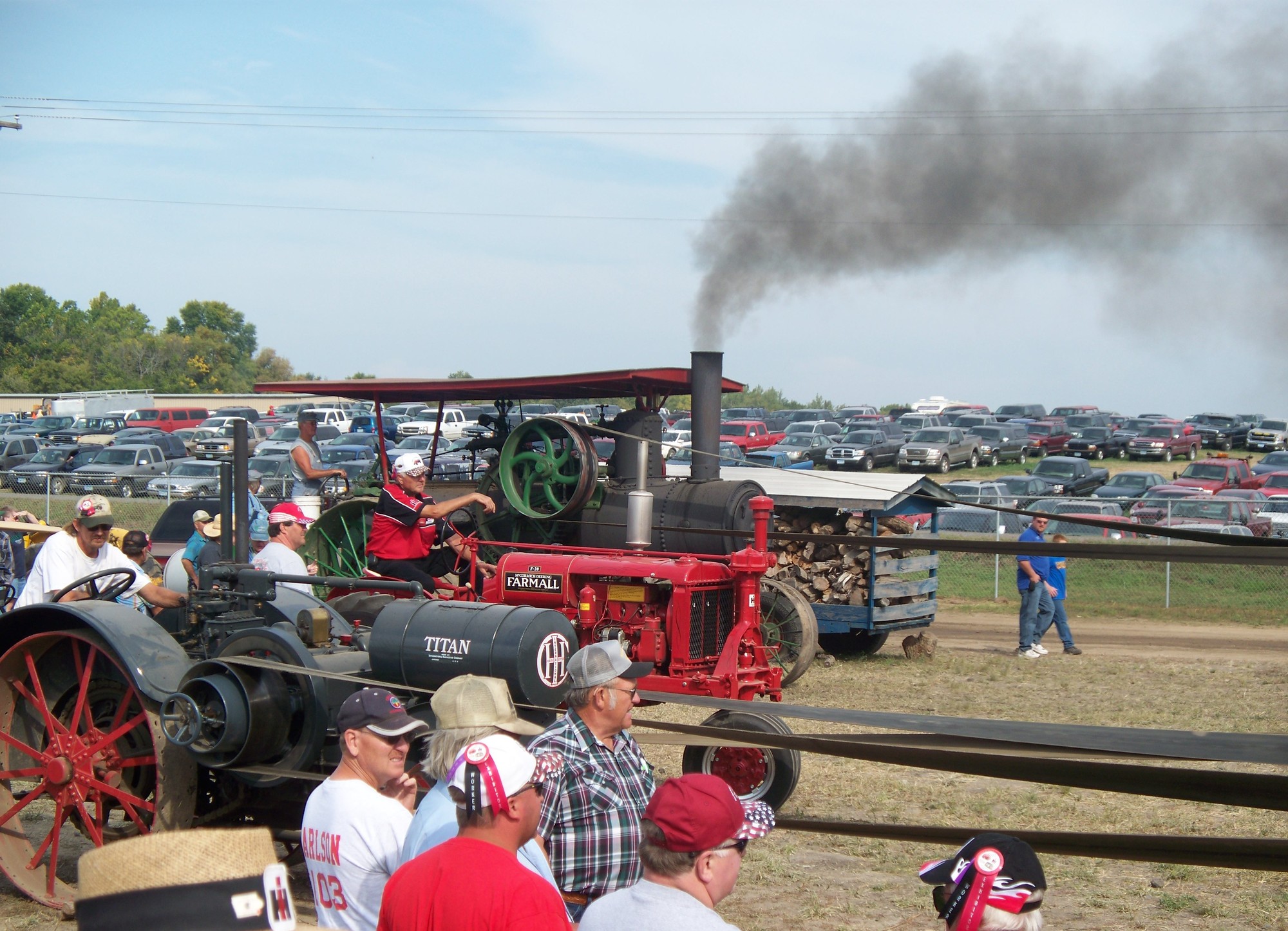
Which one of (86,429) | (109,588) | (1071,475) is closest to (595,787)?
(109,588)

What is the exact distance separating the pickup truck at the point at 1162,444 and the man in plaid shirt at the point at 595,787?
109 ft

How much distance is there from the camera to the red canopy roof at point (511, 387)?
8.17m

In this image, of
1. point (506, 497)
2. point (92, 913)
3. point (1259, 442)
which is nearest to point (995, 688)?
point (506, 497)

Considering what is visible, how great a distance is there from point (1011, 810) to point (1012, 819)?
18 cm

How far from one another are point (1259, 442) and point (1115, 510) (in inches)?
817

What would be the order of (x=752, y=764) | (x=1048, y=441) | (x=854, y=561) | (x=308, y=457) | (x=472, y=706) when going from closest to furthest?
(x=472, y=706) < (x=752, y=764) < (x=308, y=457) < (x=854, y=561) < (x=1048, y=441)

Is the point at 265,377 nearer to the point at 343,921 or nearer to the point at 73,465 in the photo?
the point at 73,465

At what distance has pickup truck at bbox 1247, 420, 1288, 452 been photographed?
117 feet

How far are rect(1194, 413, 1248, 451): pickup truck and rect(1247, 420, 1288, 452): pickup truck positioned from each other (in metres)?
0.37

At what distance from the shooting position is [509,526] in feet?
27.7

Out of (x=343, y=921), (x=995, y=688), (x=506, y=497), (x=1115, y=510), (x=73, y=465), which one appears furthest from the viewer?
(x=73, y=465)

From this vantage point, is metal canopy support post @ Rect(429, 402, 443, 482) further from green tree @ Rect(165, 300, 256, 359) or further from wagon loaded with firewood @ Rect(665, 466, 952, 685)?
green tree @ Rect(165, 300, 256, 359)

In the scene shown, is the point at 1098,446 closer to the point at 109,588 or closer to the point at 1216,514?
the point at 1216,514

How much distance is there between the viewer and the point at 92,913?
5.54 feet
